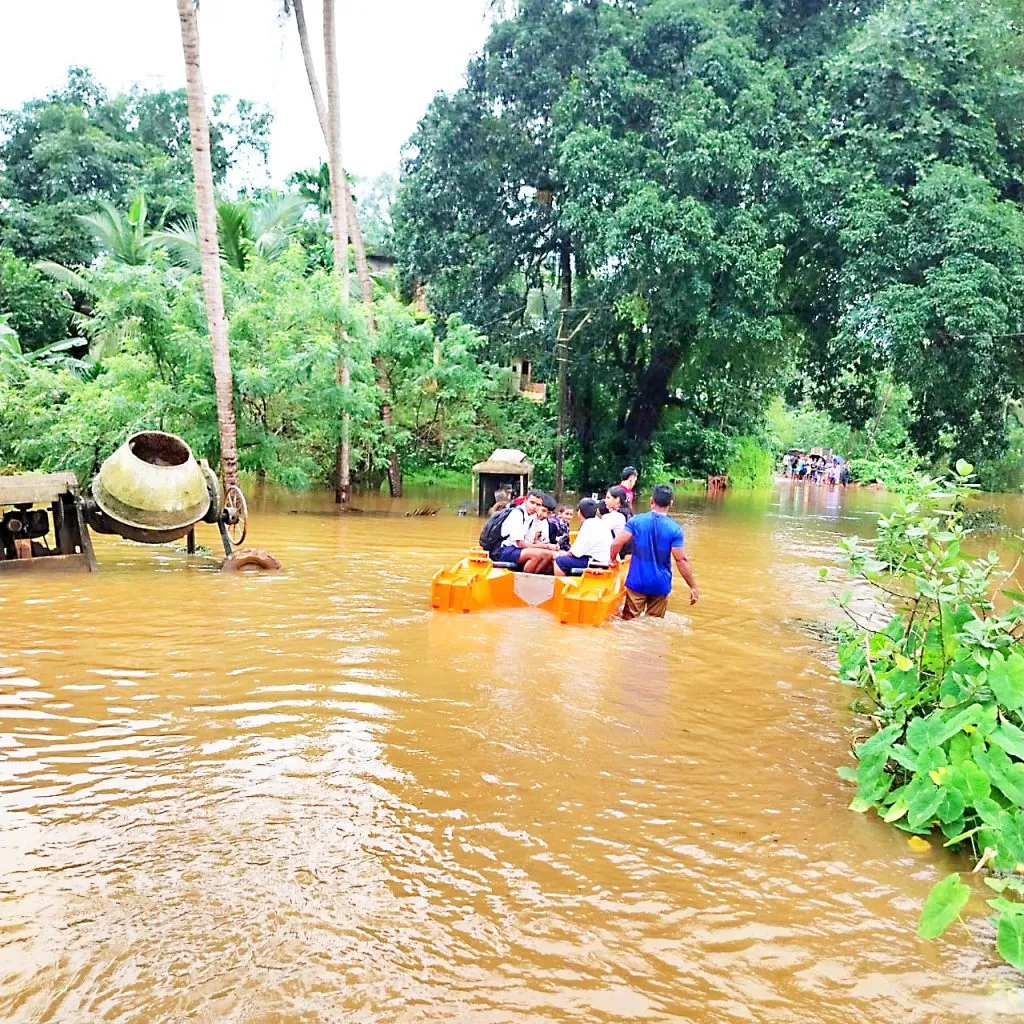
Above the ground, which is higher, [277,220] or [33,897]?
[277,220]

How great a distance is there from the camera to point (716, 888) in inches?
166

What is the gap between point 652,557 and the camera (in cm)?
981

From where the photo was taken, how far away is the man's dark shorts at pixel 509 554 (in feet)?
35.2

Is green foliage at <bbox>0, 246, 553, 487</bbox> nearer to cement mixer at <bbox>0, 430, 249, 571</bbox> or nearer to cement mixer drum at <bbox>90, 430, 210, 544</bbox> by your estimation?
cement mixer at <bbox>0, 430, 249, 571</bbox>

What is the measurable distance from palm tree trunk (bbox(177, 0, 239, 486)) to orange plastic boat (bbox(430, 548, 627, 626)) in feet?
23.7

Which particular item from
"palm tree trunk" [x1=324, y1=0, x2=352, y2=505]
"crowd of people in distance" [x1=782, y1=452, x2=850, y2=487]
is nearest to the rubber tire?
"palm tree trunk" [x1=324, y1=0, x2=352, y2=505]

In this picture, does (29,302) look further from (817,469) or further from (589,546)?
(817,469)

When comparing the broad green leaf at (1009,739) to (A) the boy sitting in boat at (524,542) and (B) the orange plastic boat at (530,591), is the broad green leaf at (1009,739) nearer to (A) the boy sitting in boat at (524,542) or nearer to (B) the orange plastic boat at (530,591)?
(B) the orange plastic boat at (530,591)

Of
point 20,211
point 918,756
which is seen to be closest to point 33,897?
point 918,756

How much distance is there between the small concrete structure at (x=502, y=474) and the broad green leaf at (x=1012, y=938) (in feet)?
52.3

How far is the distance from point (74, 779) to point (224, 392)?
11937 mm

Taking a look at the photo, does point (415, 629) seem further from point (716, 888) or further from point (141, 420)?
point (141, 420)

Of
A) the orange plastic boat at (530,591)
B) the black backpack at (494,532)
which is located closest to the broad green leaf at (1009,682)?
the orange plastic boat at (530,591)

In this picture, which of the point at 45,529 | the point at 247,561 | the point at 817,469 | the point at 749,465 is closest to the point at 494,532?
the point at 247,561
